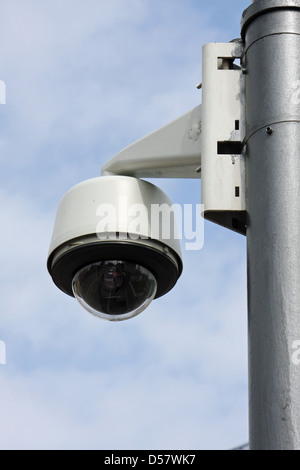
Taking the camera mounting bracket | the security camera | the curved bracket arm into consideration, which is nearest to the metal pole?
the camera mounting bracket

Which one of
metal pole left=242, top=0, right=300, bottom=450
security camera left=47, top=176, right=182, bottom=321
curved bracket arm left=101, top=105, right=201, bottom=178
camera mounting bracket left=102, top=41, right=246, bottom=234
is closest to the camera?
metal pole left=242, top=0, right=300, bottom=450

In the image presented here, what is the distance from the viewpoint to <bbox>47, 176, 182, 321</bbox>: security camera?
11.0ft

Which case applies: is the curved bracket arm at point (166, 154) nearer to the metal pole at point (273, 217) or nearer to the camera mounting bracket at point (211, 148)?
the camera mounting bracket at point (211, 148)

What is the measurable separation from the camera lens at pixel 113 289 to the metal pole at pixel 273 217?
56cm

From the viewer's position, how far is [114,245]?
3.33 meters

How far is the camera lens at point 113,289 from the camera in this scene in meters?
3.41

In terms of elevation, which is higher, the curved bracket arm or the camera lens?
the curved bracket arm

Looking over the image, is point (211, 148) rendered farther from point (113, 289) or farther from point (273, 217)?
point (113, 289)

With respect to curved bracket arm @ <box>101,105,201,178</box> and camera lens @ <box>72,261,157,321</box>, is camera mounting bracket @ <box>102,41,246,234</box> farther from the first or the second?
camera lens @ <box>72,261,157,321</box>

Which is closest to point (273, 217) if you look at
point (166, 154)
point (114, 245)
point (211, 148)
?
point (211, 148)

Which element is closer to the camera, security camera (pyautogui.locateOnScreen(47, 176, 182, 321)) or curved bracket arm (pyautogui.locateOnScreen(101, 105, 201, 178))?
security camera (pyautogui.locateOnScreen(47, 176, 182, 321))

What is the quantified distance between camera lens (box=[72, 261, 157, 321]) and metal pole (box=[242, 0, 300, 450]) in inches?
22.0

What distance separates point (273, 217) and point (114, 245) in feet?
2.01
